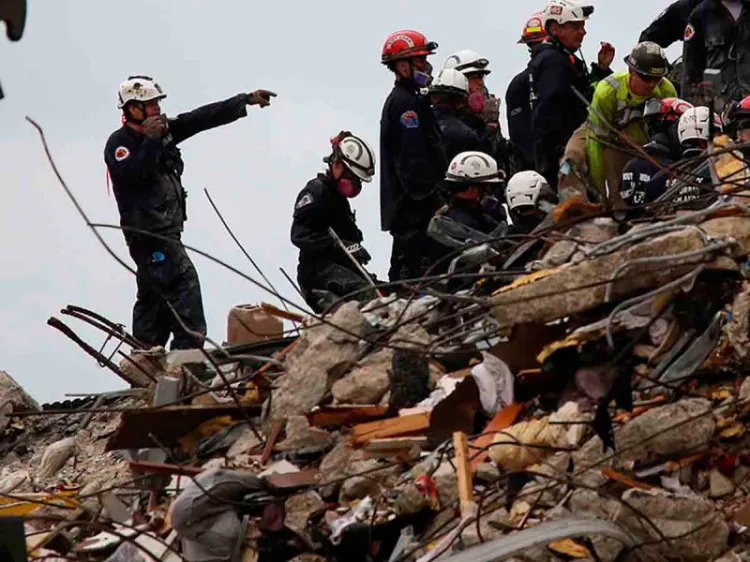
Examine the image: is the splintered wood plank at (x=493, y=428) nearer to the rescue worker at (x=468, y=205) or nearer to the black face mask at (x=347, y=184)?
the rescue worker at (x=468, y=205)

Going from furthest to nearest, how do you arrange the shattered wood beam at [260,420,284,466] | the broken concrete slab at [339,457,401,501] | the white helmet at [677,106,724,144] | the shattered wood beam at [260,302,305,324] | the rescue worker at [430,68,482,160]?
the rescue worker at [430,68,482,160] → the white helmet at [677,106,724,144] → the shattered wood beam at [260,302,305,324] → the shattered wood beam at [260,420,284,466] → the broken concrete slab at [339,457,401,501]

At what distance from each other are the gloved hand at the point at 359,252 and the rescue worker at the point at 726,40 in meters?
2.64

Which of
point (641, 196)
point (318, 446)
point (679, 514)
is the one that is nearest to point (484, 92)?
point (641, 196)

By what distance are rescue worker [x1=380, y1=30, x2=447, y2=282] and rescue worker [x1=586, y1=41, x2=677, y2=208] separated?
1.27 meters

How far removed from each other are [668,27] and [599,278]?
8.21 m

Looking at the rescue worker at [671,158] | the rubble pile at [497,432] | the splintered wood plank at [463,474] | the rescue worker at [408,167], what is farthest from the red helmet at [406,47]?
the splintered wood plank at [463,474]

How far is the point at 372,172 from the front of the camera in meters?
16.8

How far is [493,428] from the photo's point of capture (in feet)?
36.4

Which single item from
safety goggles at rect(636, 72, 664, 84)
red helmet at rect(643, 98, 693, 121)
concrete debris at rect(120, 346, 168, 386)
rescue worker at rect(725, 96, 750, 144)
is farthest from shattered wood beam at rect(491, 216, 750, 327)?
safety goggles at rect(636, 72, 664, 84)

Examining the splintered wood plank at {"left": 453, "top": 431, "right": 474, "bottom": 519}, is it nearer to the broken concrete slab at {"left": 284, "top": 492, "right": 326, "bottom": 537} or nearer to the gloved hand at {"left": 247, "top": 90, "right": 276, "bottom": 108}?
the broken concrete slab at {"left": 284, "top": 492, "right": 326, "bottom": 537}

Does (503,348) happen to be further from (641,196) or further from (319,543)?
(641,196)

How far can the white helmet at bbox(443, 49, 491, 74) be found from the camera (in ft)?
60.5

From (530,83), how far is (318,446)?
5.77 meters

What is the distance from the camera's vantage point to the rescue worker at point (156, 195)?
16.7 metres
